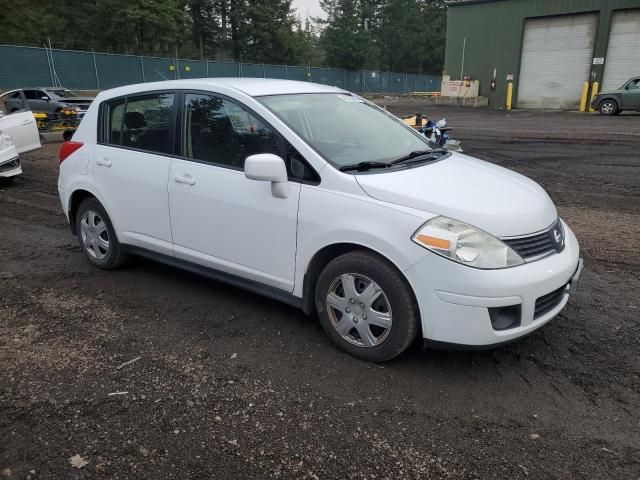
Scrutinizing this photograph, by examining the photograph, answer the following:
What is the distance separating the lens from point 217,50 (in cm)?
5278

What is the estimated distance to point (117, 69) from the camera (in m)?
31.4

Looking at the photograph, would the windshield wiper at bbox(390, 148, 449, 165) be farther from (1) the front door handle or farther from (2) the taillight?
(2) the taillight

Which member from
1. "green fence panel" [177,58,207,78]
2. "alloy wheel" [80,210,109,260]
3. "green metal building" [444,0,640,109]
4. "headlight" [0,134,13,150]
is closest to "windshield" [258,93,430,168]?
"alloy wheel" [80,210,109,260]

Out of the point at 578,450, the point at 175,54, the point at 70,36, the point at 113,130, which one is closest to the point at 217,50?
the point at 175,54

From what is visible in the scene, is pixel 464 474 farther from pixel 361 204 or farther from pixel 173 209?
pixel 173 209

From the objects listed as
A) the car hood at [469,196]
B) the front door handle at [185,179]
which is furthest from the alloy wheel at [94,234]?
the car hood at [469,196]

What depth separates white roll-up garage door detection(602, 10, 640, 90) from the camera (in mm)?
26094

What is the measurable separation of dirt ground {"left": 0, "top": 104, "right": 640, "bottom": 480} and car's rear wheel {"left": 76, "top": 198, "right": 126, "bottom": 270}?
19cm

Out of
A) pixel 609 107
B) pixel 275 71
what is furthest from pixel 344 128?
pixel 275 71

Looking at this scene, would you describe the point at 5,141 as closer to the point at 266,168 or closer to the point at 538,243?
the point at 266,168

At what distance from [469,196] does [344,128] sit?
118cm

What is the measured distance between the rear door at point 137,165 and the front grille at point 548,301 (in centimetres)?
284

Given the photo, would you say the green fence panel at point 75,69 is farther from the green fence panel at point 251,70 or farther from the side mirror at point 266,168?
the side mirror at point 266,168

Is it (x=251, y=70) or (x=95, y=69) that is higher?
(x=251, y=70)
